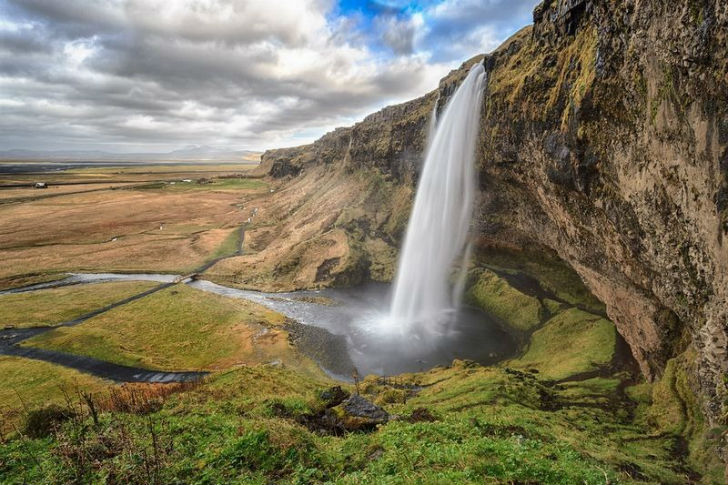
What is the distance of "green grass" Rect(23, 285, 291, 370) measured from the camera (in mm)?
33281

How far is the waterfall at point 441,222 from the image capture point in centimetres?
4284

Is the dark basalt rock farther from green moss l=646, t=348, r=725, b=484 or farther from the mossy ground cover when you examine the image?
the mossy ground cover

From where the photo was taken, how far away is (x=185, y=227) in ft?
301

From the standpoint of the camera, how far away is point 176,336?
124ft

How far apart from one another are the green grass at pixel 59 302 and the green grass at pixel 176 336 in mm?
4411

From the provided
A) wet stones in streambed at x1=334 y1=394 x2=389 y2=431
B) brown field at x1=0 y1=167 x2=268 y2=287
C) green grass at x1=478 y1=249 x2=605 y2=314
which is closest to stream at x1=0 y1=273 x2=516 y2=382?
green grass at x1=478 y1=249 x2=605 y2=314

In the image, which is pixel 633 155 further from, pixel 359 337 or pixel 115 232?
pixel 115 232

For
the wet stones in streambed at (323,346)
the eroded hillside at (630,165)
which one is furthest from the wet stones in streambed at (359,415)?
the wet stones in streambed at (323,346)

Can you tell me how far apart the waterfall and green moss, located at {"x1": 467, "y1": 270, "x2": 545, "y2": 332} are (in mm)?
3380

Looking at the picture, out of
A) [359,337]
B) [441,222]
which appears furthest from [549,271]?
[359,337]

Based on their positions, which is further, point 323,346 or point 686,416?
point 323,346

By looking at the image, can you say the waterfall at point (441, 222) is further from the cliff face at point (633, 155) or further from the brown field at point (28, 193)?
the brown field at point (28, 193)

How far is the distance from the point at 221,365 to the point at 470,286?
3258 centimetres

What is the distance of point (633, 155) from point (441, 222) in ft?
103
